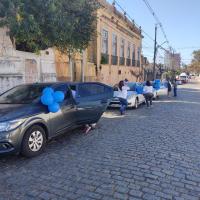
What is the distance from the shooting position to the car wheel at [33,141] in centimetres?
575

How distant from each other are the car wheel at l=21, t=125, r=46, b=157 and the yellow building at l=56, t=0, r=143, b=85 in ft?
34.3

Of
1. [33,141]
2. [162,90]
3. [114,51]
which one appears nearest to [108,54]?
[114,51]

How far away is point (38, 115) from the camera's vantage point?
20.1 feet

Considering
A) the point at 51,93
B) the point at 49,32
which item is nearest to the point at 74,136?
the point at 51,93

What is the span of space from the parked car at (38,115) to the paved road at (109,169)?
1.25ft

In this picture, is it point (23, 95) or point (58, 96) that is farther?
point (23, 95)

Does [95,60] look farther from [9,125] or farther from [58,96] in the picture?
[9,125]

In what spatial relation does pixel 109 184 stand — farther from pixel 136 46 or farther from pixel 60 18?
pixel 136 46

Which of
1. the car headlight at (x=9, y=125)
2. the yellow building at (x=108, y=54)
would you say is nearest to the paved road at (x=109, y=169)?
the car headlight at (x=9, y=125)

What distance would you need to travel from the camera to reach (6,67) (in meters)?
11.7

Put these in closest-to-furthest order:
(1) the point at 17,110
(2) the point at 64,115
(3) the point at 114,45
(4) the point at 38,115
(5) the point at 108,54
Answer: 1. (1) the point at 17,110
2. (4) the point at 38,115
3. (2) the point at 64,115
4. (5) the point at 108,54
5. (3) the point at 114,45

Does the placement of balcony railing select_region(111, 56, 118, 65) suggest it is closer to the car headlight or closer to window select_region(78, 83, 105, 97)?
window select_region(78, 83, 105, 97)

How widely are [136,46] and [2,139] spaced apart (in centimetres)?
3441

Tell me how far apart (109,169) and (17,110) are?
7.32ft
